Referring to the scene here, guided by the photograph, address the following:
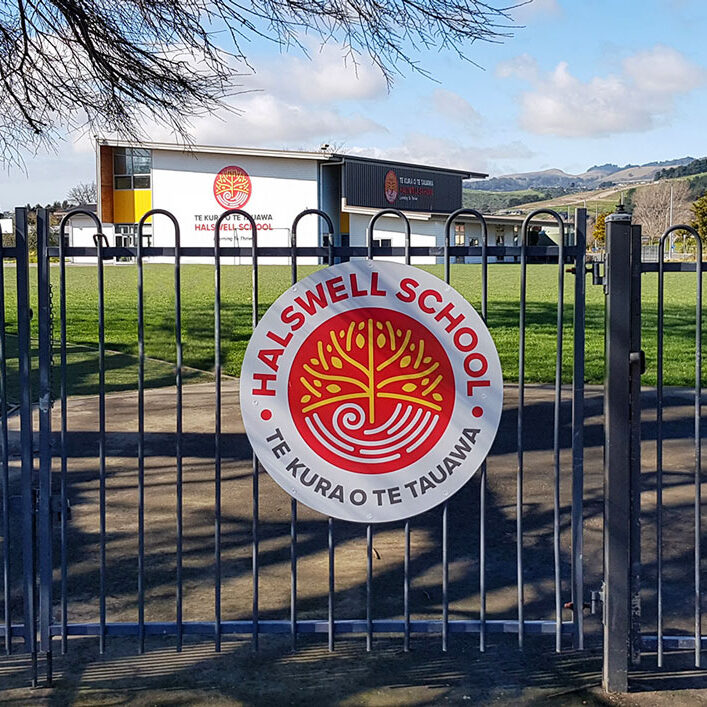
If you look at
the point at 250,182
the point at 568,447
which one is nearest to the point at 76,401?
the point at 568,447

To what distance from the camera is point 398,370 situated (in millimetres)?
4586

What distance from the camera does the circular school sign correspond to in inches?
180

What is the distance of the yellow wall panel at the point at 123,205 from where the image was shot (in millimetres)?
68375

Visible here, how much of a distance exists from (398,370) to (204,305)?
21.2 metres

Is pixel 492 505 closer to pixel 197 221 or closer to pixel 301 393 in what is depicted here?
pixel 301 393

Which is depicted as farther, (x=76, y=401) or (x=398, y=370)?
(x=76, y=401)

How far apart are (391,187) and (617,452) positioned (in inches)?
2699

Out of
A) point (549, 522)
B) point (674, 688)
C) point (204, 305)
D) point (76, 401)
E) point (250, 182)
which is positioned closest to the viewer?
point (674, 688)

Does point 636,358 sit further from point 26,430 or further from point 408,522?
point 26,430

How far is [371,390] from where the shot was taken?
15.1ft

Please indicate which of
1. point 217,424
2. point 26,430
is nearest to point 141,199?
point 26,430

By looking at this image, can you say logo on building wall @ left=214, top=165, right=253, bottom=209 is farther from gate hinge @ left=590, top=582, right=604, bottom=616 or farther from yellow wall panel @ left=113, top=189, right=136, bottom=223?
gate hinge @ left=590, top=582, right=604, bottom=616

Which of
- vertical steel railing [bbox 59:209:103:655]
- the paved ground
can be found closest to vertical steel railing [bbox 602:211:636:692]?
the paved ground

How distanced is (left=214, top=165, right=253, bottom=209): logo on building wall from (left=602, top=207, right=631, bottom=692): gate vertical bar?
6165 centimetres
